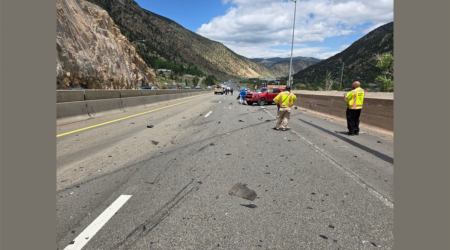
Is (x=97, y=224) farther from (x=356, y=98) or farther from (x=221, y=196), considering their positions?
(x=356, y=98)

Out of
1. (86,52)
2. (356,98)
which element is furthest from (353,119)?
(86,52)

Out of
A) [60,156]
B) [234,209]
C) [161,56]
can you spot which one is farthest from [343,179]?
[161,56]

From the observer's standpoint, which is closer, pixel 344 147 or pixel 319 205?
pixel 319 205

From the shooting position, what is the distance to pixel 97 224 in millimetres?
3150

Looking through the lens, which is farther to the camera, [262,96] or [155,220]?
[262,96]

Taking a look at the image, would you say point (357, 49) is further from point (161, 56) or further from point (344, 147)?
point (344, 147)

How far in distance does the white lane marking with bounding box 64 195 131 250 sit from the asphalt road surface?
0.04 ft

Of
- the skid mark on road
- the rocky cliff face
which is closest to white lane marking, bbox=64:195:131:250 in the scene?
the skid mark on road

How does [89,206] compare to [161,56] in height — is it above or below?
below

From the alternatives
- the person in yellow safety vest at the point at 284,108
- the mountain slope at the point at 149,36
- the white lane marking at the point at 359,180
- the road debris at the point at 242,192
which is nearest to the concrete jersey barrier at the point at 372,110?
the person in yellow safety vest at the point at 284,108

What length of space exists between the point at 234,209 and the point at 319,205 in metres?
1.15

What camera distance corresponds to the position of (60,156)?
6.08m

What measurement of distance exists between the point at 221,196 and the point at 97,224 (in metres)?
1.64

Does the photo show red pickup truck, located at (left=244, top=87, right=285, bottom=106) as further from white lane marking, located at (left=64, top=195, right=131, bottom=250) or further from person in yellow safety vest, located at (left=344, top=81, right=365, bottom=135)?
white lane marking, located at (left=64, top=195, right=131, bottom=250)
